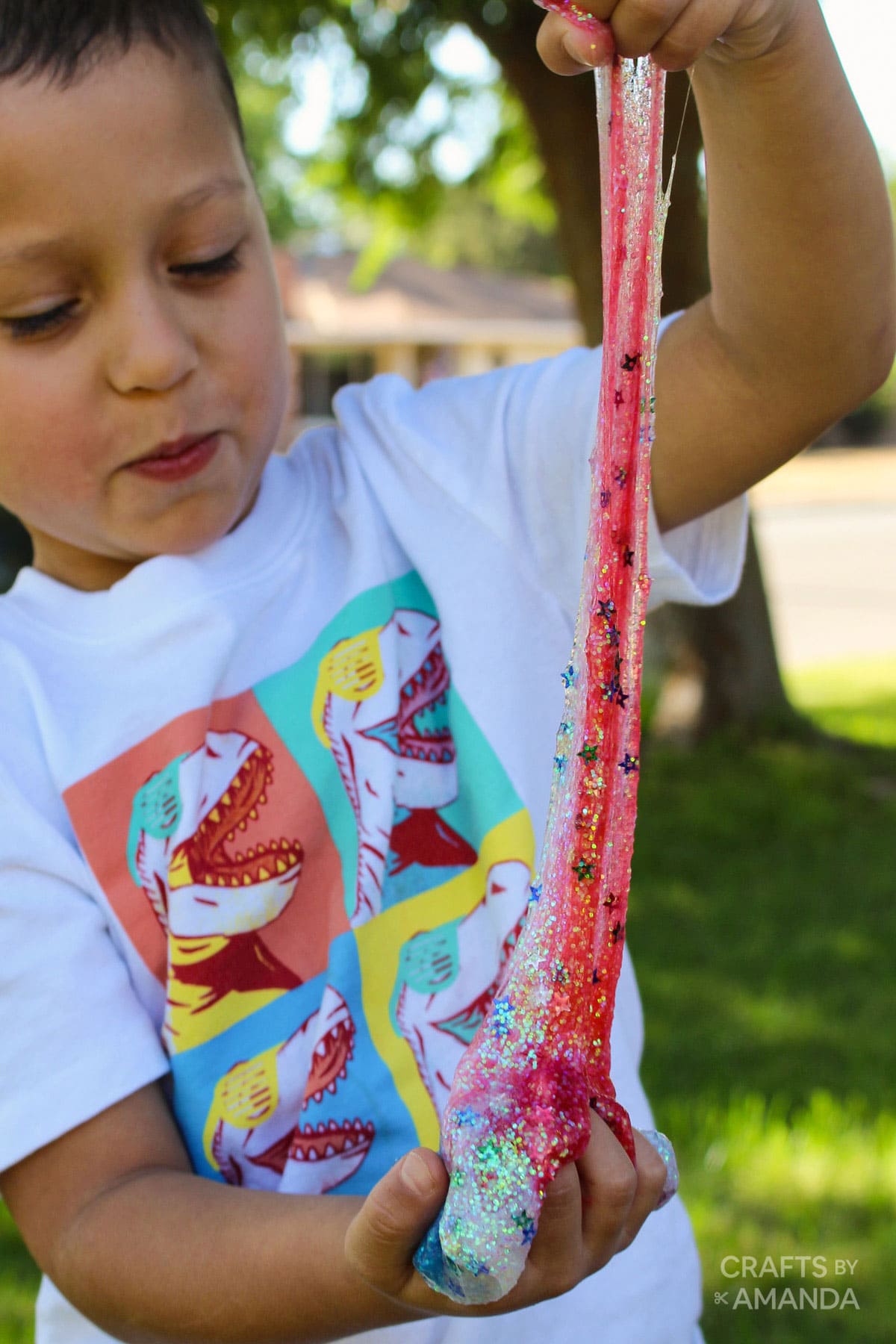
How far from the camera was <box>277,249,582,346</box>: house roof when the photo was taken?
82.4ft

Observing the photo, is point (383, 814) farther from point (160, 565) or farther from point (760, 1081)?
point (760, 1081)

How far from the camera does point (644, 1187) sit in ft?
2.40

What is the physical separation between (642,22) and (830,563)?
453 inches

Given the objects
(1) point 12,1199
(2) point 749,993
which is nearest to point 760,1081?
(2) point 749,993

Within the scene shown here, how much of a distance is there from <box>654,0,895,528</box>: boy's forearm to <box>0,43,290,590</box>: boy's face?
1.13 feet

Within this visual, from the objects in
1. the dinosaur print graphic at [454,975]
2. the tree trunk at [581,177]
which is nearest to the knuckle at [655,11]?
the dinosaur print graphic at [454,975]

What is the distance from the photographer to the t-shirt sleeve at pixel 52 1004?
38.4 inches

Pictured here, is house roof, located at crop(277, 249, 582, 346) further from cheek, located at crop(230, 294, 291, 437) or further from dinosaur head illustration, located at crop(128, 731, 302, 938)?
dinosaur head illustration, located at crop(128, 731, 302, 938)

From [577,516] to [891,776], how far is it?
12.3 feet

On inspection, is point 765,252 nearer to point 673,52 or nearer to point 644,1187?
point 673,52

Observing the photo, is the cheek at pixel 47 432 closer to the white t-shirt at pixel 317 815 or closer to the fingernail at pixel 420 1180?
the white t-shirt at pixel 317 815

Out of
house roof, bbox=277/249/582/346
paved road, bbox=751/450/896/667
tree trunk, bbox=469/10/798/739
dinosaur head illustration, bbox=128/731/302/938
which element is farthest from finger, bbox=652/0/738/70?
house roof, bbox=277/249/582/346

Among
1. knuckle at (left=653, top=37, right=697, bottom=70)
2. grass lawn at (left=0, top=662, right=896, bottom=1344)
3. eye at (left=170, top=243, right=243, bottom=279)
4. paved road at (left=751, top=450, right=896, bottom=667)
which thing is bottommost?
paved road at (left=751, top=450, right=896, bottom=667)

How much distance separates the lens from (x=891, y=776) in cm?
455
